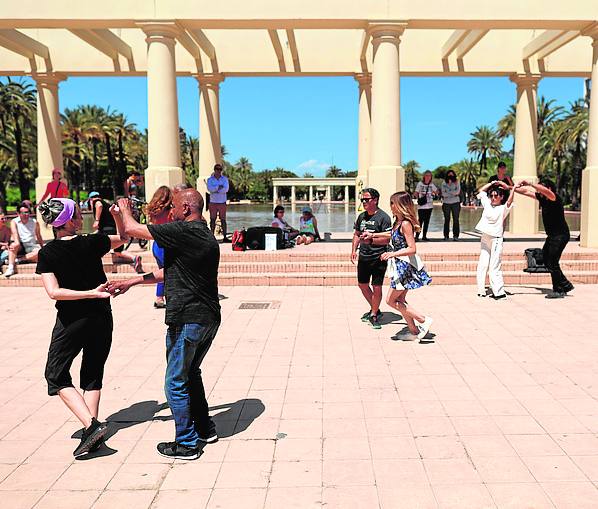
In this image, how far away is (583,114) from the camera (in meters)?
37.3

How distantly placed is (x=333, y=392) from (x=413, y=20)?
911cm

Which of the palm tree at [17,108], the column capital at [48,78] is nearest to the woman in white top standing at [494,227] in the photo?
the column capital at [48,78]

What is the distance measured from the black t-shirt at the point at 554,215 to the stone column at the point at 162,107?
7.17 metres

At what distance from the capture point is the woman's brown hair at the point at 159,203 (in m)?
5.23

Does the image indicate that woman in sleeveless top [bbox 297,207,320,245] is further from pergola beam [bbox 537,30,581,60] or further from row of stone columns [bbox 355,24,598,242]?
pergola beam [bbox 537,30,581,60]

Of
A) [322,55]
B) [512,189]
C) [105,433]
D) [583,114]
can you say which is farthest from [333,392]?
[583,114]

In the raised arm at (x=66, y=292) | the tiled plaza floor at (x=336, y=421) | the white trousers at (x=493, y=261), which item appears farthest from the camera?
the white trousers at (x=493, y=261)

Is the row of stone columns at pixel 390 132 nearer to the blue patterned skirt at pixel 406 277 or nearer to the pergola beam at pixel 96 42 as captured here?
the blue patterned skirt at pixel 406 277

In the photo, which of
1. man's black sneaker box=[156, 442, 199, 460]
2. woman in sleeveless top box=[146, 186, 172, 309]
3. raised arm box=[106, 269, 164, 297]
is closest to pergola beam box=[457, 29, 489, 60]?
woman in sleeveless top box=[146, 186, 172, 309]

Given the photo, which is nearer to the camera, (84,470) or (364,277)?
(84,470)

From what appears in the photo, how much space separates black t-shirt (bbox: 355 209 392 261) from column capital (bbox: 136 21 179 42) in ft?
22.3

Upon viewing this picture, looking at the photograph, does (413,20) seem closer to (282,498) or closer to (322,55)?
(322,55)

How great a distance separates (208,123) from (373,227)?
10795 millimetres

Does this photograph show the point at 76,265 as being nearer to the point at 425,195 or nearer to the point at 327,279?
the point at 327,279
